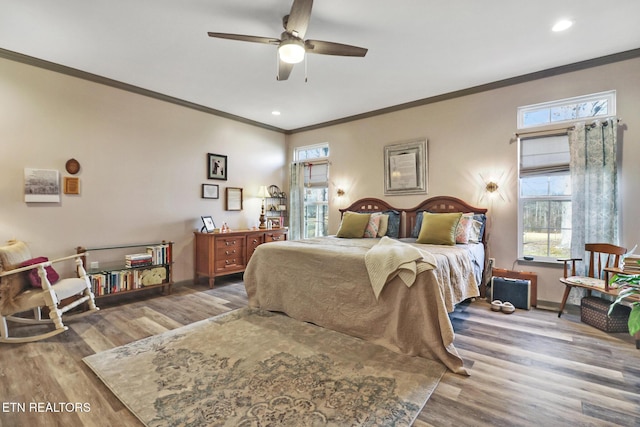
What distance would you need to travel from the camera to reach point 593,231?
3.23 metres

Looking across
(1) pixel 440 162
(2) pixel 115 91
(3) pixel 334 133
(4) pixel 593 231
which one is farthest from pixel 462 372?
(2) pixel 115 91

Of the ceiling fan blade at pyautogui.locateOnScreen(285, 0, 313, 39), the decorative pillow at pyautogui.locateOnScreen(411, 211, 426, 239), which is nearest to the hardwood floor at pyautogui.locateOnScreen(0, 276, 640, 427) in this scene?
the decorative pillow at pyautogui.locateOnScreen(411, 211, 426, 239)

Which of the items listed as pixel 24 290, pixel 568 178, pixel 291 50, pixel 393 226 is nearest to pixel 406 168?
pixel 393 226

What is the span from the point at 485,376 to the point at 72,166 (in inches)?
189

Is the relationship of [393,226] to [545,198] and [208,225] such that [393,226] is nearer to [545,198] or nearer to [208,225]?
[545,198]

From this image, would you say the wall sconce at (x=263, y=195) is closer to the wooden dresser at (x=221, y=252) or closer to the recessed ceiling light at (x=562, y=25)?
the wooden dresser at (x=221, y=252)

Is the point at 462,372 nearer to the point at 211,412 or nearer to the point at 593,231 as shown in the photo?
the point at 211,412

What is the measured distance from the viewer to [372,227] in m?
4.54

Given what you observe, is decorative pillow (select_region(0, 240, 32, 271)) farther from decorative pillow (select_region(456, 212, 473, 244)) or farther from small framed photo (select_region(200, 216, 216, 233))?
decorative pillow (select_region(456, 212, 473, 244))

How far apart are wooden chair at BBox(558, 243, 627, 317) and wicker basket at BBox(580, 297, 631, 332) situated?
15 cm

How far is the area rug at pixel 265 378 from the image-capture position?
5.42 ft

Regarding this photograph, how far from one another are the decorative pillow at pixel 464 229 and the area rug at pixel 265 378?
189cm

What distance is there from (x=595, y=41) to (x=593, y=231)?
200 centimetres

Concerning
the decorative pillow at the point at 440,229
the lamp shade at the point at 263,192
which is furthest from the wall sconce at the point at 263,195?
the decorative pillow at the point at 440,229
